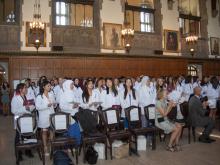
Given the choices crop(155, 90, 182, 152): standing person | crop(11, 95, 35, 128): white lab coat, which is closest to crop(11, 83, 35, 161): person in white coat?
crop(11, 95, 35, 128): white lab coat

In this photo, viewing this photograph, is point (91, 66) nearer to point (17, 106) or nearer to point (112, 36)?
point (112, 36)

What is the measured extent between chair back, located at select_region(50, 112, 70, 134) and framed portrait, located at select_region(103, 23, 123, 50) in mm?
9986

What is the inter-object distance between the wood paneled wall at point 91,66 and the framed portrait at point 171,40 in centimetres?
78

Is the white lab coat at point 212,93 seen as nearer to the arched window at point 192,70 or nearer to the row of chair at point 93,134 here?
the row of chair at point 93,134

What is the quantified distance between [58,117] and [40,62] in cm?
863

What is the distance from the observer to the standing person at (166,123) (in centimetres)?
697

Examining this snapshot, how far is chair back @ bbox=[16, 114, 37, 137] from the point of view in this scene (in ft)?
20.5

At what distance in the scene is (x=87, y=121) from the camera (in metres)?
6.61

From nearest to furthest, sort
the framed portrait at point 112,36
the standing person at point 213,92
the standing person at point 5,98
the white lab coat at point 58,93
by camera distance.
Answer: the white lab coat at point 58,93 < the standing person at point 213,92 < the standing person at point 5,98 < the framed portrait at point 112,36

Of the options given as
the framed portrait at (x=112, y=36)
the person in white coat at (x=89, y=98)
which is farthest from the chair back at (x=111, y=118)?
the framed portrait at (x=112, y=36)

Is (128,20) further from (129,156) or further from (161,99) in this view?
(129,156)

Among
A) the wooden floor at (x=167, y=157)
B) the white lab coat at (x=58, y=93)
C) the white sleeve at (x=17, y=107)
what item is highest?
the white lab coat at (x=58, y=93)

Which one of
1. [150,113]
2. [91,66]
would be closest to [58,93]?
[150,113]

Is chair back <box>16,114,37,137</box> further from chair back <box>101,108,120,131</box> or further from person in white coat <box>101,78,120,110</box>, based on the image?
person in white coat <box>101,78,120,110</box>
